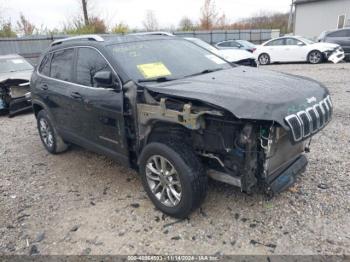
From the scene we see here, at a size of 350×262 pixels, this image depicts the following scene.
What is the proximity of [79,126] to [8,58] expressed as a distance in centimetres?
664

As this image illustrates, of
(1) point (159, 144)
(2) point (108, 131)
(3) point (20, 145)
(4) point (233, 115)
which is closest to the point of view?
(4) point (233, 115)

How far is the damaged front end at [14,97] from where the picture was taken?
25.9ft

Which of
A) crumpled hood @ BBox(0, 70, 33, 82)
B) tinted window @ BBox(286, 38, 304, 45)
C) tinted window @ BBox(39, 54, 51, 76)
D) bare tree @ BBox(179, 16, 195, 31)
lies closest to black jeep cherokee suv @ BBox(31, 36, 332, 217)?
tinted window @ BBox(39, 54, 51, 76)

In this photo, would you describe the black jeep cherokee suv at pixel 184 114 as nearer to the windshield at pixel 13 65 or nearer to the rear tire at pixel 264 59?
the windshield at pixel 13 65

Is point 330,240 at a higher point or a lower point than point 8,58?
lower

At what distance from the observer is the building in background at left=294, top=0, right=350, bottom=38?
83.5 feet

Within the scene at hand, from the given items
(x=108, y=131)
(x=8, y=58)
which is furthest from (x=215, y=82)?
(x=8, y=58)

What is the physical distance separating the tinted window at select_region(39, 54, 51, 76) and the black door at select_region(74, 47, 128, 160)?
1.00 meters

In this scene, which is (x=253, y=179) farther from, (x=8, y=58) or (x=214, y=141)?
(x=8, y=58)

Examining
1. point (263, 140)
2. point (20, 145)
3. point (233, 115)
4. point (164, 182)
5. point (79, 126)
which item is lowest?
point (20, 145)

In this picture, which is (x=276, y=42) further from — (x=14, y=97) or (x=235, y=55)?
(x=14, y=97)

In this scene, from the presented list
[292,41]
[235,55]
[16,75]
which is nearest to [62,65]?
[16,75]

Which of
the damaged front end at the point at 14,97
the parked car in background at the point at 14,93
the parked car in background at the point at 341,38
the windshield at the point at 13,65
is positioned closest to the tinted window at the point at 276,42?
the parked car in background at the point at 341,38

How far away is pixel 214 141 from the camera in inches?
111
